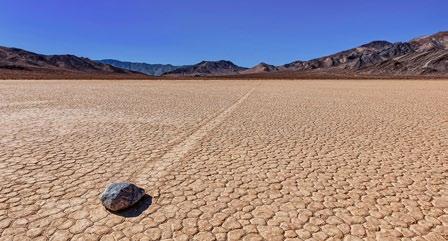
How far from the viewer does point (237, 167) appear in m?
5.22

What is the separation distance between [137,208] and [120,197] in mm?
233

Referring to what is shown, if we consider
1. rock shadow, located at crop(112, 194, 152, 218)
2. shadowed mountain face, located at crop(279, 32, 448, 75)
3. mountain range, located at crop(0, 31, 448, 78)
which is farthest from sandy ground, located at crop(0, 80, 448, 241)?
shadowed mountain face, located at crop(279, 32, 448, 75)

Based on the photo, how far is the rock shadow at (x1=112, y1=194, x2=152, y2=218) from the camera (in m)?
3.54

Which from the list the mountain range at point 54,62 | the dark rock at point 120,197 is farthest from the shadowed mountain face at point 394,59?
the dark rock at point 120,197

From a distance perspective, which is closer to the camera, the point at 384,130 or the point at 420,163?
the point at 420,163

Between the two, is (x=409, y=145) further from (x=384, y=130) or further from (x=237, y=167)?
(x=237, y=167)

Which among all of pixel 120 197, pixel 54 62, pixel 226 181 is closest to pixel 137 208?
pixel 120 197

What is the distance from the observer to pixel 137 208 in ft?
12.1

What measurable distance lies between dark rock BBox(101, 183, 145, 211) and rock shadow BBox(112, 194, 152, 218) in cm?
4

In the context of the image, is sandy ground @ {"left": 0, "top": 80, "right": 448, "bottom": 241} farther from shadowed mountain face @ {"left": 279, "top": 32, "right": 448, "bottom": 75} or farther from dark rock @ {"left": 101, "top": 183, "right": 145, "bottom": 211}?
shadowed mountain face @ {"left": 279, "top": 32, "right": 448, "bottom": 75}

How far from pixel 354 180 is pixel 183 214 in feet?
8.36

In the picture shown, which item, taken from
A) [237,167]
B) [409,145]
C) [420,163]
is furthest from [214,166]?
[409,145]

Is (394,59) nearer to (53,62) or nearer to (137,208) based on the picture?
(53,62)

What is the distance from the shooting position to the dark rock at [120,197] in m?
3.58
